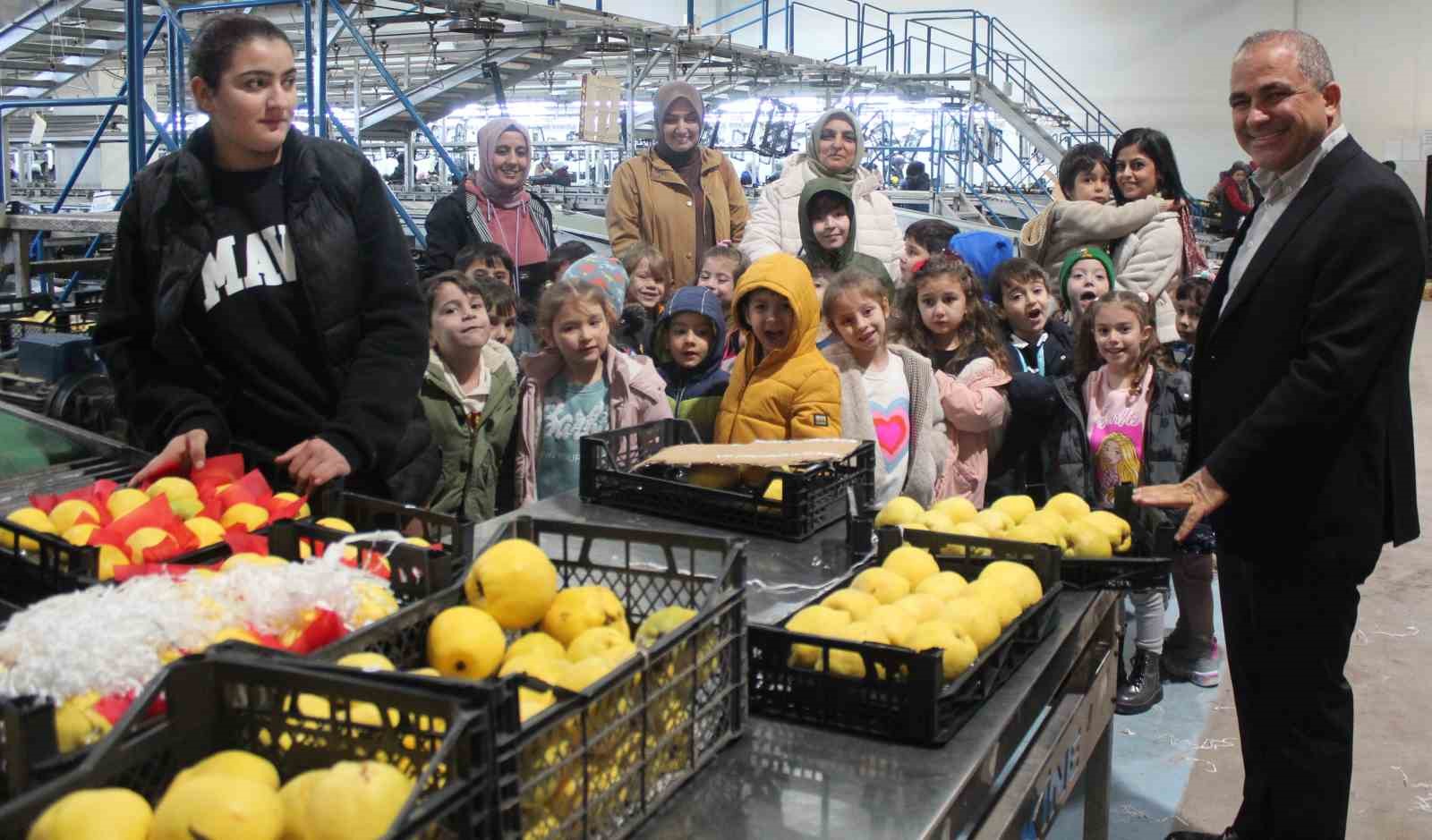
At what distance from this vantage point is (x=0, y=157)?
228 inches

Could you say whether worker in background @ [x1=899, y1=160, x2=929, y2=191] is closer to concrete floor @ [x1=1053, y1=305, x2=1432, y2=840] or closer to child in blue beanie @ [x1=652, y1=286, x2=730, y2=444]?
concrete floor @ [x1=1053, y1=305, x2=1432, y2=840]

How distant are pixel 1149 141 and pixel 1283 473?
2.44 meters

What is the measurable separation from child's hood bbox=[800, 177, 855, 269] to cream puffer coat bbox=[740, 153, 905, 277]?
1.05 ft

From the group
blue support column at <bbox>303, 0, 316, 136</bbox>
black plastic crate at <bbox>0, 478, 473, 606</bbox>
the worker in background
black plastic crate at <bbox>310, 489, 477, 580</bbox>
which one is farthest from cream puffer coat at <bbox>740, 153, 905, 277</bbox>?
the worker in background

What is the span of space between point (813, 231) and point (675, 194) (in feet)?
2.60

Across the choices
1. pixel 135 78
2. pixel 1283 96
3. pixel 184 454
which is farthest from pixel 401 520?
pixel 135 78

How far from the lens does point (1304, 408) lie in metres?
1.96

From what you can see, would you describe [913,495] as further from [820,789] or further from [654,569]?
[820,789]

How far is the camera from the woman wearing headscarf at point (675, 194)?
4363 mm

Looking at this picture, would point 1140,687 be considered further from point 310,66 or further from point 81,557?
point 310,66

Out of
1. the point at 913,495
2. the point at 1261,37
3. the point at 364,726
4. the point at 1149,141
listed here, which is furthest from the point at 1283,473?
the point at 1149,141

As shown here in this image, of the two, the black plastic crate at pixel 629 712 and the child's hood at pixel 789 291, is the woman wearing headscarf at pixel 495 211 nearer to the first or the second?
the child's hood at pixel 789 291

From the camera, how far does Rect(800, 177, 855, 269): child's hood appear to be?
3.83 meters

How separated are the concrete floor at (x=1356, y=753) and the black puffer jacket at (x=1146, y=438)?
61cm
